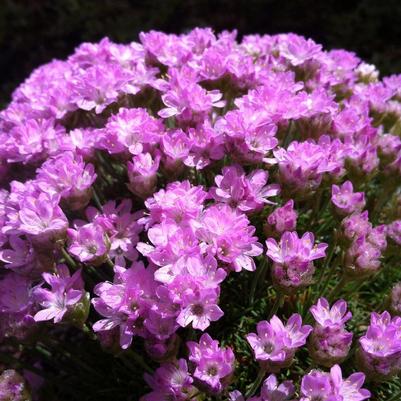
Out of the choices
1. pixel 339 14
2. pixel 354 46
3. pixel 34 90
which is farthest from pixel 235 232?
pixel 339 14

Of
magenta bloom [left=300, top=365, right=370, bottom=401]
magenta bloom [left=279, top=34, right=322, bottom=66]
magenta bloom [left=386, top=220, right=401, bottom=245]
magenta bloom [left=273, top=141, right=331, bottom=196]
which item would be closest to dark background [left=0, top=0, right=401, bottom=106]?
magenta bloom [left=279, top=34, right=322, bottom=66]

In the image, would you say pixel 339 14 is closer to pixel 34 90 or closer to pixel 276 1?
pixel 276 1

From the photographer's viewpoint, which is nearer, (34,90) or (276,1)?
(34,90)

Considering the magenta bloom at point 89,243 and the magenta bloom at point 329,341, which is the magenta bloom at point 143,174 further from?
the magenta bloom at point 329,341

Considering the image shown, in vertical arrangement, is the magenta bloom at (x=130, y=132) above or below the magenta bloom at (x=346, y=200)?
above

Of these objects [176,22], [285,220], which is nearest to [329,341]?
[285,220]

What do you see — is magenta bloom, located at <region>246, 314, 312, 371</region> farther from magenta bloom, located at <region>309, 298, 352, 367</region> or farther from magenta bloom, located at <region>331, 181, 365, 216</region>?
magenta bloom, located at <region>331, 181, 365, 216</region>

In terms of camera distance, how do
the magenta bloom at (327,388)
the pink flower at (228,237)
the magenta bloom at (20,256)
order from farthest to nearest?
1. the magenta bloom at (20,256)
2. the pink flower at (228,237)
3. the magenta bloom at (327,388)

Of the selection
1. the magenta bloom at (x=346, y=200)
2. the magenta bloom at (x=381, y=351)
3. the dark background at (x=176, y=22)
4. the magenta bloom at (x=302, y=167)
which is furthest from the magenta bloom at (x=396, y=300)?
the dark background at (x=176, y=22)
